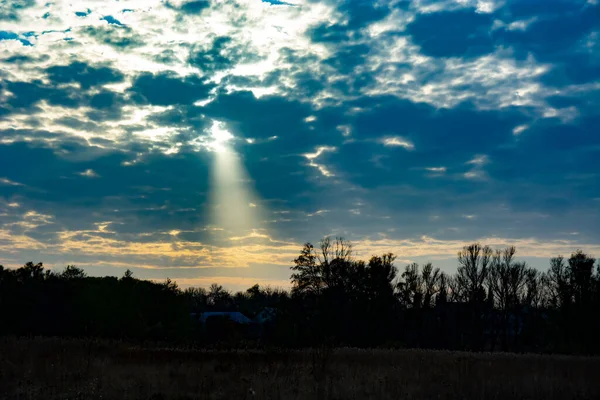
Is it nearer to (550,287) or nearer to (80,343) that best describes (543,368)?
(80,343)

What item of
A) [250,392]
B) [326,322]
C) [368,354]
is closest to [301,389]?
[250,392]

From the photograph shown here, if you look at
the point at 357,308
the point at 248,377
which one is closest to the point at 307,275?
the point at 357,308

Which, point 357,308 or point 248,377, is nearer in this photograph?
point 248,377

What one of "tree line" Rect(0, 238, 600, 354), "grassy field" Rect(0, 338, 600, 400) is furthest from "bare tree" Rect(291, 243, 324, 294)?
"grassy field" Rect(0, 338, 600, 400)

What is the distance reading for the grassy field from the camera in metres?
13.4

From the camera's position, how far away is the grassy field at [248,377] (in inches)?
527

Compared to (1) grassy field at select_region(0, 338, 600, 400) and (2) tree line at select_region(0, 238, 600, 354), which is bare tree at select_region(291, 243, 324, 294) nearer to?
(2) tree line at select_region(0, 238, 600, 354)

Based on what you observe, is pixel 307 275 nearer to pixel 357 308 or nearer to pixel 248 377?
pixel 357 308

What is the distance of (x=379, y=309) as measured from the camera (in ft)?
197

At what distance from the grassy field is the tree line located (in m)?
16.7

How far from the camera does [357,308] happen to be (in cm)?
5928

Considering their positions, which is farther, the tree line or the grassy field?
the tree line

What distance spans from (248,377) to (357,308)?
45.3 m

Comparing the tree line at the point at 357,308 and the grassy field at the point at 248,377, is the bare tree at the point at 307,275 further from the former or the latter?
the grassy field at the point at 248,377
